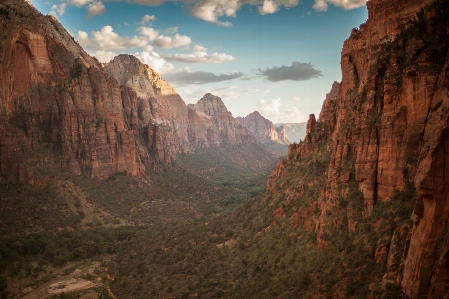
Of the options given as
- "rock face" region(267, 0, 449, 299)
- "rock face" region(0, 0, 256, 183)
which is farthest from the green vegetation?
"rock face" region(0, 0, 256, 183)

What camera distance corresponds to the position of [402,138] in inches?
1280

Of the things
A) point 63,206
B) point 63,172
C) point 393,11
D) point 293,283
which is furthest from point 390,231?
point 63,172

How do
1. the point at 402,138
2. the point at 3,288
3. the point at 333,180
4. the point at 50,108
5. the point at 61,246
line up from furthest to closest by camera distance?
1. the point at 50,108
2. the point at 61,246
3. the point at 3,288
4. the point at 333,180
5. the point at 402,138

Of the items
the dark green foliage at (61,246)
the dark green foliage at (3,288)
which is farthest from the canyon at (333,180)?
the dark green foliage at (3,288)

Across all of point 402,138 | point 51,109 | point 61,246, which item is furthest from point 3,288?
point 51,109

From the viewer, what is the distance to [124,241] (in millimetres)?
80250

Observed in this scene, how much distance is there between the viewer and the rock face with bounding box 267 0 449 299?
2241cm

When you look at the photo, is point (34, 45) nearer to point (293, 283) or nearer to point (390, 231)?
point (293, 283)

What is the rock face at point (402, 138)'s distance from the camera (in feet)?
73.5

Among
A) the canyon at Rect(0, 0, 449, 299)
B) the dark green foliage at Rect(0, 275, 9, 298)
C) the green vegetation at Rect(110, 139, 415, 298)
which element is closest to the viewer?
the canyon at Rect(0, 0, 449, 299)

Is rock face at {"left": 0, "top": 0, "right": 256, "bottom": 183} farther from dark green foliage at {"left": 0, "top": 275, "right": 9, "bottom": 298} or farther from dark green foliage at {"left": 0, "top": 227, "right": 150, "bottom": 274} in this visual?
dark green foliage at {"left": 0, "top": 275, "right": 9, "bottom": 298}

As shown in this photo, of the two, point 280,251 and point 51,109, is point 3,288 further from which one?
point 51,109

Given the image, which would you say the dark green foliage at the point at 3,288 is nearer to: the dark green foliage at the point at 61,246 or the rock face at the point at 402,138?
the dark green foliage at the point at 61,246

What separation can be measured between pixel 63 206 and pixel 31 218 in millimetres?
9194
